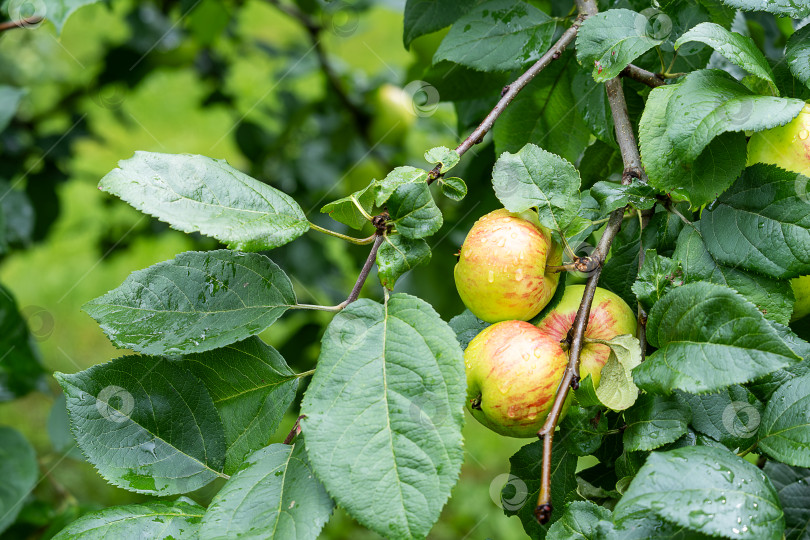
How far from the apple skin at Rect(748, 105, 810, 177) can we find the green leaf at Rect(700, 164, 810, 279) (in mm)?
25

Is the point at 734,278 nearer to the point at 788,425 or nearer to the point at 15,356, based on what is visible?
the point at 788,425

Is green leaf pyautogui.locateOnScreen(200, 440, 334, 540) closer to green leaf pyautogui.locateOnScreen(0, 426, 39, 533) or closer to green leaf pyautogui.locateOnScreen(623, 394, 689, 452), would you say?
green leaf pyautogui.locateOnScreen(623, 394, 689, 452)

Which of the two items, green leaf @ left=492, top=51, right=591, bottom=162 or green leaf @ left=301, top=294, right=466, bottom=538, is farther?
green leaf @ left=492, top=51, right=591, bottom=162

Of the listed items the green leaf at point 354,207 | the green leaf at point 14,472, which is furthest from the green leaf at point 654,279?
the green leaf at point 14,472

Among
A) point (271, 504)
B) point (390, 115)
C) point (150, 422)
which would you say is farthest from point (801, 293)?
point (390, 115)

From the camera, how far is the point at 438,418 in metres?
0.63

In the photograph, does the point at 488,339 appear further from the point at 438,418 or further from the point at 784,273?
the point at 784,273

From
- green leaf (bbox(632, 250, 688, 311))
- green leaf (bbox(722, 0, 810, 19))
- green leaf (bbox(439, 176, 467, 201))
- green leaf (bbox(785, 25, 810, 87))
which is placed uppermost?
green leaf (bbox(722, 0, 810, 19))

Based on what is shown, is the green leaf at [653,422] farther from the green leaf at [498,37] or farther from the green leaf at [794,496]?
the green leaf at [498,37]

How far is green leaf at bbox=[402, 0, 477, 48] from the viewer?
43.3 inches

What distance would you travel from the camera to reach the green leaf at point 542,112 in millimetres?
1052

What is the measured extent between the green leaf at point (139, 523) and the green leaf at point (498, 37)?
24.9 inches

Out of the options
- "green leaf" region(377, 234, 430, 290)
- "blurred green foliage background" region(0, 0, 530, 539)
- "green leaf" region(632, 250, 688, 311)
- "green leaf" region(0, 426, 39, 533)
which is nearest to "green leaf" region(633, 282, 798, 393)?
"green leaf" region(632, 250, 688, 311)

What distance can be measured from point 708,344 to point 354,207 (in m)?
0.37
